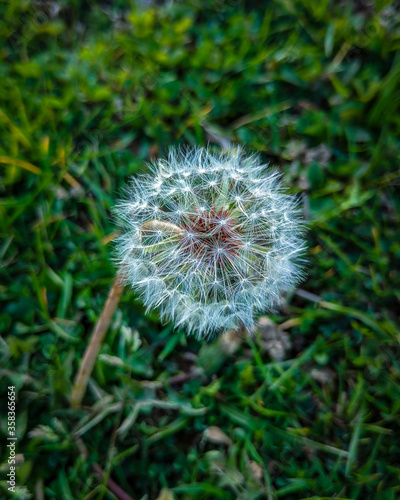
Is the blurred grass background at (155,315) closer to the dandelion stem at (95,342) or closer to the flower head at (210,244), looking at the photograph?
the dandelion stem at (95,342)

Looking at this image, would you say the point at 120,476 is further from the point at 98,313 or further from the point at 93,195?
the point at 93,195

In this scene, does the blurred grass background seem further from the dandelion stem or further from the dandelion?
the dandelion

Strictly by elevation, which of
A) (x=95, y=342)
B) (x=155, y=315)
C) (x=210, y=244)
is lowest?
(x=155, y=315)

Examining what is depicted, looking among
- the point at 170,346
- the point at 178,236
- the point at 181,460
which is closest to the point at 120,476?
the point at 181,460

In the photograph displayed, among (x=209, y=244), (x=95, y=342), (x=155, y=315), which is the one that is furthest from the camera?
(x=155, y=315)

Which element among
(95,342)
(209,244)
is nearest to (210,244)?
(209,244)

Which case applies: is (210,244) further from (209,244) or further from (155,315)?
(155,315)

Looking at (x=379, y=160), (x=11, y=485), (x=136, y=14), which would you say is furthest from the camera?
(x=136, y=14)
